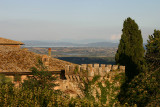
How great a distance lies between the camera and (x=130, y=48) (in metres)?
33.4

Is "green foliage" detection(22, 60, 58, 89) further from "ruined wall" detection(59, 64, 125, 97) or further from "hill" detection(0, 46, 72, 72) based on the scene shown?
"hill" detection(0, 46, 72, 72)

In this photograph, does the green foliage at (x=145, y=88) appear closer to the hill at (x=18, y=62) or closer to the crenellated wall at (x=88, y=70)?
the crenellated wall at (x=88, y=70)

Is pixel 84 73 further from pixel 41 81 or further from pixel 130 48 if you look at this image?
pixel 130 48

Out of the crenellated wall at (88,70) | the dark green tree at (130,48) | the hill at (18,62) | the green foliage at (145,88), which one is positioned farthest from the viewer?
the dark green tree at (130,48)

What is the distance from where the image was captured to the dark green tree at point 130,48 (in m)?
31.5

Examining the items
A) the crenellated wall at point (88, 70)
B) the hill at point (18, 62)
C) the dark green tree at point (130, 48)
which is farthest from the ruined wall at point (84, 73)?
the dark green tree at point (130, 48)

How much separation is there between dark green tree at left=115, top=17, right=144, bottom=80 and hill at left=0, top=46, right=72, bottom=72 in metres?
7.37

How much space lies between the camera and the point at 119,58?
33188mm

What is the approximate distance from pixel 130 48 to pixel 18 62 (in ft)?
45.4

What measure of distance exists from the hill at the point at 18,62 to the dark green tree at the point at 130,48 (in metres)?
7.37

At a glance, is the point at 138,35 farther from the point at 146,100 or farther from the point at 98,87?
the point at 146,100

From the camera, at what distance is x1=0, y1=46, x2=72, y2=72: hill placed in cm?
3137

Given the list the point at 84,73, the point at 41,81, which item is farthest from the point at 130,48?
the point at 41,81

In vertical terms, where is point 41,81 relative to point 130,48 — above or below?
below
